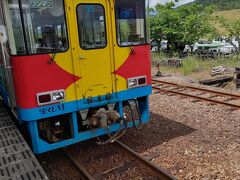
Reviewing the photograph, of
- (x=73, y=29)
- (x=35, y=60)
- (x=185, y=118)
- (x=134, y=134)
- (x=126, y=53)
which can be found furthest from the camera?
(x=185, y=118)

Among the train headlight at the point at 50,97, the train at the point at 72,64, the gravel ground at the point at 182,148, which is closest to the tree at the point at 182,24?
the gravel ground at the point at 182,148

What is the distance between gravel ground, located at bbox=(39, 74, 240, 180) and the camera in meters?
4.53

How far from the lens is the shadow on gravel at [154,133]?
560cm

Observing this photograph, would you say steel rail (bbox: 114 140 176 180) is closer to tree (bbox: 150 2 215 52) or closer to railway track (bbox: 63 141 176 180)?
railway track (bbox: 63 141 176 180)

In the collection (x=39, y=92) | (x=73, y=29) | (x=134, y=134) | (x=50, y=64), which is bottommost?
(x=134, y=134)

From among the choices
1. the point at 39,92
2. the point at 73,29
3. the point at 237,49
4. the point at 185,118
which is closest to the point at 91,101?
the point at 39,92

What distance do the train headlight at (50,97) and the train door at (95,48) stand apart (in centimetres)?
39

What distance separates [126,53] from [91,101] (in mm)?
1113

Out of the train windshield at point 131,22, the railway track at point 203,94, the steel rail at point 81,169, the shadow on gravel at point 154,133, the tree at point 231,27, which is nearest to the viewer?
the steel rail at point 81,169

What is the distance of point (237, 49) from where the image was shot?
22.2 meters

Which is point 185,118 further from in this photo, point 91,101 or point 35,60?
point 35,60

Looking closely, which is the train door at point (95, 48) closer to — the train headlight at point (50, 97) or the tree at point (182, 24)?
the train headlight at point (50, 97)

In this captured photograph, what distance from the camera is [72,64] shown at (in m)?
4.47

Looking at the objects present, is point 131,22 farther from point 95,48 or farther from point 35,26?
point 35,26
